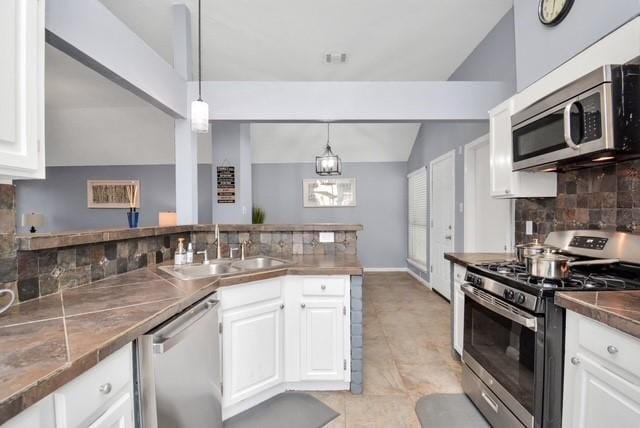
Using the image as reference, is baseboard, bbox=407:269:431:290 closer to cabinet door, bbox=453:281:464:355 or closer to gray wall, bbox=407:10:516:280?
gray wall, bbox=407:10:516:280

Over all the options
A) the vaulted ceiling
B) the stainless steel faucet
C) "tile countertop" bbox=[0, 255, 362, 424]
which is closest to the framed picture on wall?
the vaulted ceiling

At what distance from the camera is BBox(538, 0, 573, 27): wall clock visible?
1.74 metres

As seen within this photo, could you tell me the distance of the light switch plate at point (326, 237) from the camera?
259 cm

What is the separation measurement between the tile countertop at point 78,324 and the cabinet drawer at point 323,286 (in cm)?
28

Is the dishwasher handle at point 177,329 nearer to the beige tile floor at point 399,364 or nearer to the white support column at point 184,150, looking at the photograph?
the beige tile floor at point 399,364

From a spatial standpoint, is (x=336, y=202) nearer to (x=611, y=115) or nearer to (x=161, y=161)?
(x=161, y=161)

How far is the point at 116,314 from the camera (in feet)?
3.66


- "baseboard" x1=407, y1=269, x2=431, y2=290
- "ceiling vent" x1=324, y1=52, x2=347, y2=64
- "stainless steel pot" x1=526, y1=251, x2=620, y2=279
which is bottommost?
"baseboard" x1=407, y1=269, x2=431, y2=290

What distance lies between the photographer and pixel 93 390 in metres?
0.85

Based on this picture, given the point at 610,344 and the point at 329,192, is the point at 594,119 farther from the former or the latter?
the point at 329,192

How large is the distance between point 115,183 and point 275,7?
16.8ft

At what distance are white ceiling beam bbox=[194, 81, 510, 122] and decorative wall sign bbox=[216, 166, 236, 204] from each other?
138 cm

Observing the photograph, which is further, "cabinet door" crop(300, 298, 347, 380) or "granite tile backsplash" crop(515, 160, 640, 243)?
"cabinet door" crop(300, 298, 347, 380)

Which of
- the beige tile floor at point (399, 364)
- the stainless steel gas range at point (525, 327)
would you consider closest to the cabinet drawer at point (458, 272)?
the stainless steel gas range at point (525, 327)
